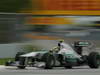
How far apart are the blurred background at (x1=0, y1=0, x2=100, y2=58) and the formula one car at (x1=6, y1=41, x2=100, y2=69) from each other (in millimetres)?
8581

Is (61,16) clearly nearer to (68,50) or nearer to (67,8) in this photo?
(67,8)

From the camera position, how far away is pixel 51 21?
955 inches

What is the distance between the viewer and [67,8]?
2372 cm

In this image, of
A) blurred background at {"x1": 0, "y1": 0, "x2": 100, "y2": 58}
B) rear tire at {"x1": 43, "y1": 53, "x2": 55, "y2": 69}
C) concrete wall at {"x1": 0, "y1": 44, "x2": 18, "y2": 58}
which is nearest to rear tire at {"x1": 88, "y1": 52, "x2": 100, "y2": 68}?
rear tire at {"x1": 43, "y1": 53, "x2": 55, "y2": 69}

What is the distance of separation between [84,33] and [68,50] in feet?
33.7

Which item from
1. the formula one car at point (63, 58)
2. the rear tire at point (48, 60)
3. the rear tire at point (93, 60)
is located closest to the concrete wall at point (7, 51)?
the formula one car at point (63, 58)

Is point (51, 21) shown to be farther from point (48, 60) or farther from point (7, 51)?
point (48, 60)

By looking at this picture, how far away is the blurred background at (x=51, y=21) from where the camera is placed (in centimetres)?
2364

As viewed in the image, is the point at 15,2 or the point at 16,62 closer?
the point at 16,62

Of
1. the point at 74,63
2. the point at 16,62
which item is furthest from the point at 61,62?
the point at 16,62

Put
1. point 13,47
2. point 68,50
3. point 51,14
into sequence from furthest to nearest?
point 51,14, point 13,47, point 68,50

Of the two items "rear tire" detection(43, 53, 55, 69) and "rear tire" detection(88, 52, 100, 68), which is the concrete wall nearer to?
"rear tire" detection(43, 53, 55, 69)

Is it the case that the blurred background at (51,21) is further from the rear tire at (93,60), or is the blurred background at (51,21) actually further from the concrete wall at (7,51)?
the rear tire at (93,60)

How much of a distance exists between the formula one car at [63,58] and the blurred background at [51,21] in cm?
858
